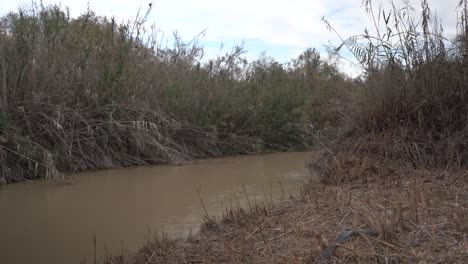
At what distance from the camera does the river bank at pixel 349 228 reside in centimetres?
265

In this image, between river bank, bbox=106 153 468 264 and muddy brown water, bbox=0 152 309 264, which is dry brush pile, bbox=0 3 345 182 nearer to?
muddy brown water, bbox=0 152 309 264

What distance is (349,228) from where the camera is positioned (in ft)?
10.2

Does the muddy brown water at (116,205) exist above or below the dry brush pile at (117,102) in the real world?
below

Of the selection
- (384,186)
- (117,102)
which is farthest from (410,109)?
(117,102)

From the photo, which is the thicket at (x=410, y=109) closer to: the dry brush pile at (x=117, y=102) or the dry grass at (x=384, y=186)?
the dry grass at (x=384, y=186)

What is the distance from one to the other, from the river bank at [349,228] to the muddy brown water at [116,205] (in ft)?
2.25

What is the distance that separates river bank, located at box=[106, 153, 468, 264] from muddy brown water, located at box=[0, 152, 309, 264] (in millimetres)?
685

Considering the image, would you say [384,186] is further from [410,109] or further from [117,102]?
[117,102]

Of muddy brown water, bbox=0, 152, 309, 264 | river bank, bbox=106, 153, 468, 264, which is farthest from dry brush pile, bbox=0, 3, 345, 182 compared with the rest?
river bank, bbox=106, 153, 468, 264

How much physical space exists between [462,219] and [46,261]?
2877mm

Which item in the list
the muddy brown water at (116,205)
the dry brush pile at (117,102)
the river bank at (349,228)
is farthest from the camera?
the dry brush pile at (117,102)

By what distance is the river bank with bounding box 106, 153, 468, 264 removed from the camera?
2646mm

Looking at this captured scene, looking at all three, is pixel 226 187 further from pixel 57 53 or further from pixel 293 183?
pixel 57 53

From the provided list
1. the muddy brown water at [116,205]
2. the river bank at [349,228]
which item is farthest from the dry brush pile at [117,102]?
the river bank at [349,228]
